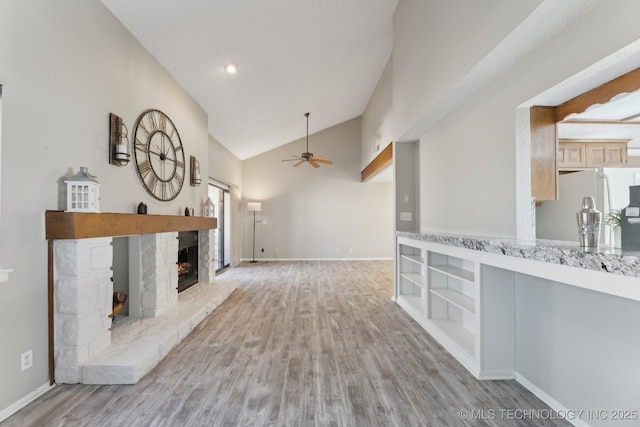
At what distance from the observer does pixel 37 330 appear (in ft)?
6.91

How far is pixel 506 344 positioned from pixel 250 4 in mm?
3940

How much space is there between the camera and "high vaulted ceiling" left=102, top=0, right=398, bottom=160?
322 cm

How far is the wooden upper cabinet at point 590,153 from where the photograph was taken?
10.2 feet

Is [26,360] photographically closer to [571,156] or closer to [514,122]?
[514,122]

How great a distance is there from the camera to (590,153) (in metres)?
3.13

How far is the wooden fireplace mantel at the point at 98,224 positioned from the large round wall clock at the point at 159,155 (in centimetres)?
53

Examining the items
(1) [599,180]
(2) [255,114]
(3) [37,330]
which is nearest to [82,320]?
(3) [37,330]

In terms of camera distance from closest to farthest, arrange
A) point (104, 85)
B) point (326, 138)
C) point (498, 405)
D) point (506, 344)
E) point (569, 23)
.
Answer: point (569, 23) → point (498, 405) → point (506, 344) → point (104, 85) → point (326, 138)

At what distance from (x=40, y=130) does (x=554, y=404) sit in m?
3.85

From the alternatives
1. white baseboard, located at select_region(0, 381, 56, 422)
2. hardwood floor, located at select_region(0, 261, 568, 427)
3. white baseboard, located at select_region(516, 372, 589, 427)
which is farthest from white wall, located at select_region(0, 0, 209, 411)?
white baseboard, located at select_region(516, 372, 589, 427)

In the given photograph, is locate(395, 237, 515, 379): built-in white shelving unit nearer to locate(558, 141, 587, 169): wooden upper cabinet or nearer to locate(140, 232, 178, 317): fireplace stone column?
locate(558, 141, 587, 169): wooden upper cabinet

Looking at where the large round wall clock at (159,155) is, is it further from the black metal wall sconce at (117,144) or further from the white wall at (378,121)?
the white wall at (378,121)

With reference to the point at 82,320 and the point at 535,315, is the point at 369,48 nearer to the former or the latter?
the point at 535,315

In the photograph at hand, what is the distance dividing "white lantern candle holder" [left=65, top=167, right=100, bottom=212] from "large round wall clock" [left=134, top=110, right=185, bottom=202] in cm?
109
